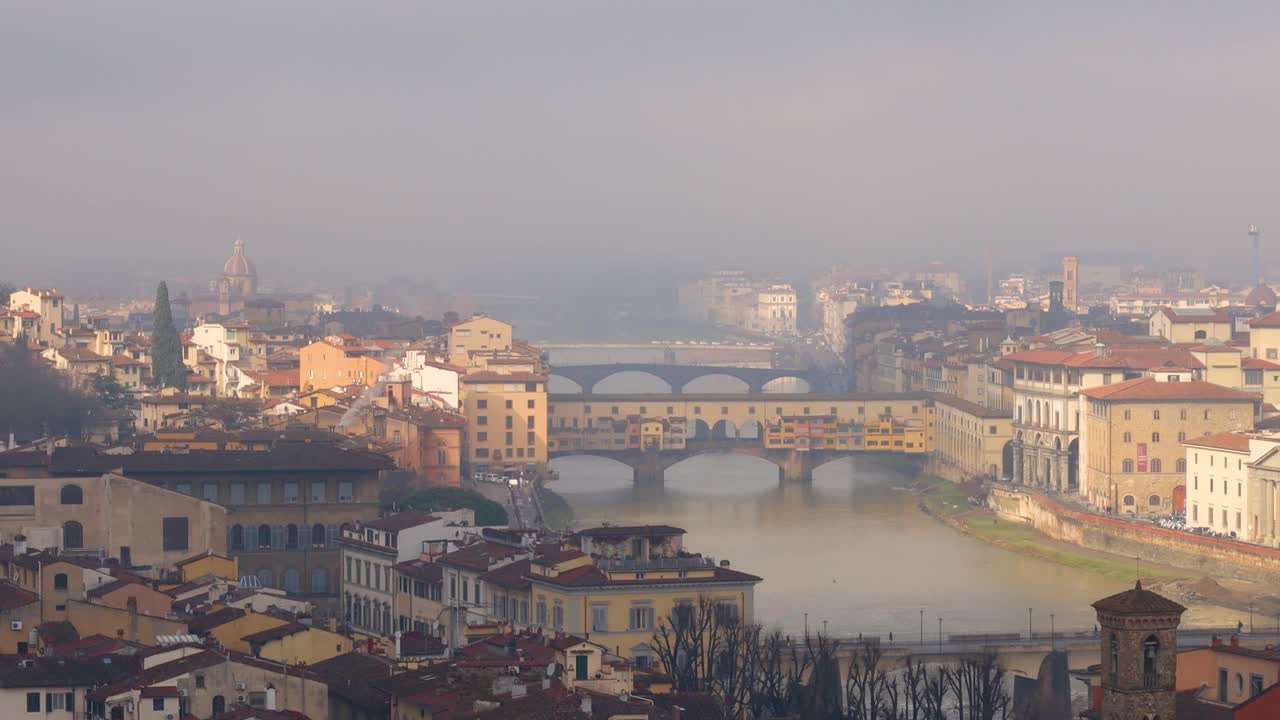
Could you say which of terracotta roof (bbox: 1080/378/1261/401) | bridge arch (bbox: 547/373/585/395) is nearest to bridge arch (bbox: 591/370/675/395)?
bridge arch (bbox: 547/373/585/395)

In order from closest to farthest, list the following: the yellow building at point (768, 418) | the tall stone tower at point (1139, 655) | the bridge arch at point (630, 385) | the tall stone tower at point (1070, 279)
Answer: the tall stone tower at point (1139, 655) → the yellow building at point (768, 418) → the bridge arch at point (630, 385) → the tall stone tower at point (1070, 279)

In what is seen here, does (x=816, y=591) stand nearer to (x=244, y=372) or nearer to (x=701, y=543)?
(x=701, y=543)

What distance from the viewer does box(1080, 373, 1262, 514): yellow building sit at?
1559 inches

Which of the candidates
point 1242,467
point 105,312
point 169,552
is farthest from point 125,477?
point 105,312

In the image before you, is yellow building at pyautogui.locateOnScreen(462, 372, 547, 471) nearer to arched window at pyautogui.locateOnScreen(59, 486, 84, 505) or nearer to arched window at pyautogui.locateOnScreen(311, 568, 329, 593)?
arched window at pyautogui.locateOnScreen(311, 568, 329, 593)

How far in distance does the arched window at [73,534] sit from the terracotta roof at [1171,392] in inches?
750

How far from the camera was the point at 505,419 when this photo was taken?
152ft

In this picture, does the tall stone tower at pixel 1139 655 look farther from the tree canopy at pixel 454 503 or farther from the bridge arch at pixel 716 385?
the bridge arch at pixel 716 385

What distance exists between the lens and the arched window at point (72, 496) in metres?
24.8

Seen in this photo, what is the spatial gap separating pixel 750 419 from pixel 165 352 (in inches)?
448

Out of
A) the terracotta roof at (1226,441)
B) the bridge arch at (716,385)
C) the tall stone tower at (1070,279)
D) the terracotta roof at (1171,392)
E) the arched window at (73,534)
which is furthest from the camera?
the tall stone tower at (1070,279)

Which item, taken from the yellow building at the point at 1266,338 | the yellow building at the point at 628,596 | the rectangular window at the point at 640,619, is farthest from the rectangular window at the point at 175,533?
the yellow building at the point at 1266,338

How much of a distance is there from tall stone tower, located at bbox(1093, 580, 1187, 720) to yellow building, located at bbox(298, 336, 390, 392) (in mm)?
37435

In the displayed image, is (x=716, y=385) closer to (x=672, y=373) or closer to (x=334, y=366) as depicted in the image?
(x=672, y=373)
